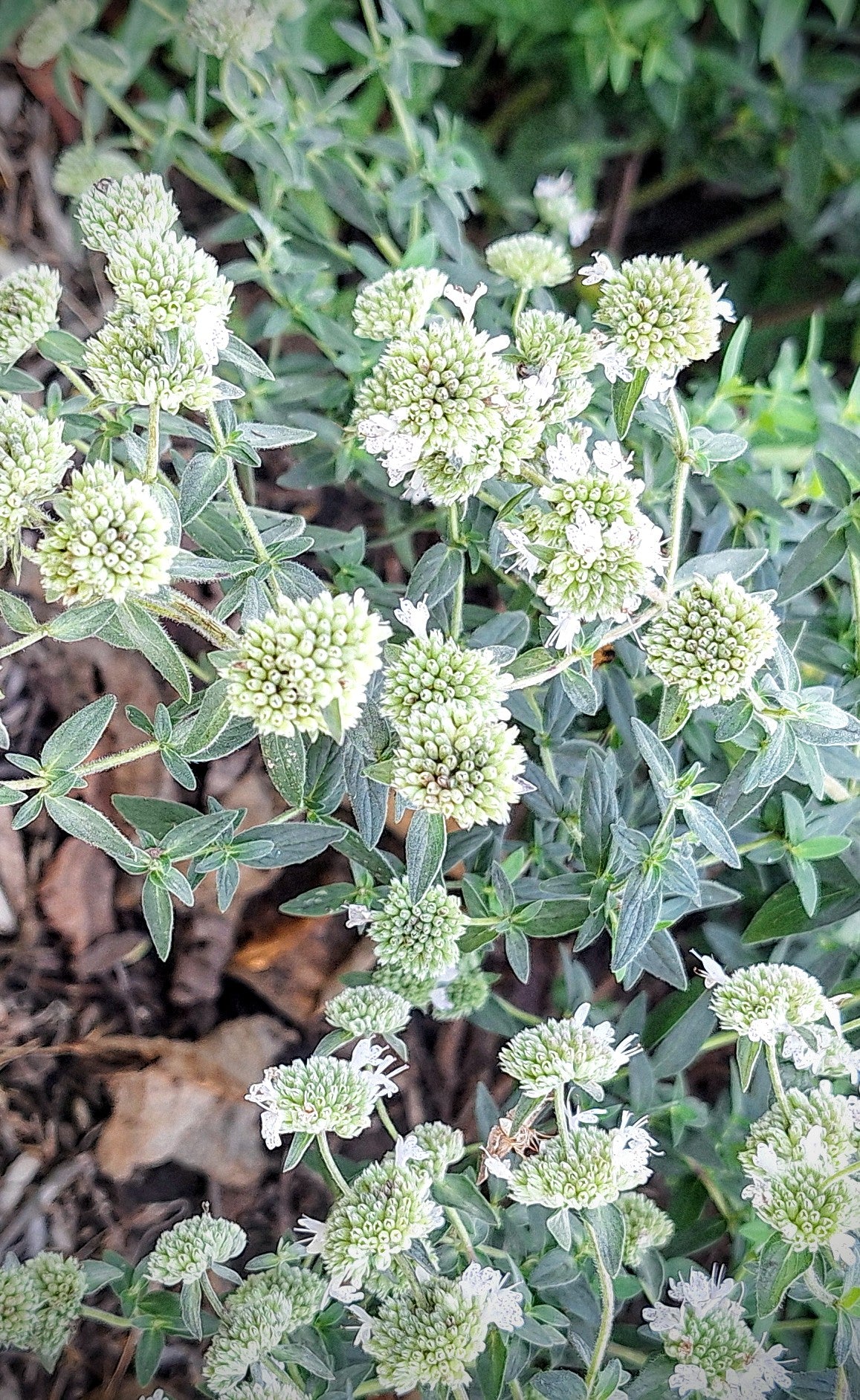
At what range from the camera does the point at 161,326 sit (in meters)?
1.05

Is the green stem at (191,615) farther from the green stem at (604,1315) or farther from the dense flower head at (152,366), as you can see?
the green stem at (604,1315)

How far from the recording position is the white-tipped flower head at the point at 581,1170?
1.14 metres

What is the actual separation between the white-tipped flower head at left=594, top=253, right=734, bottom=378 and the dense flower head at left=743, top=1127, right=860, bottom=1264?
0.84m

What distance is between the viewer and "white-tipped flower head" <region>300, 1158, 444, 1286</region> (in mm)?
1137

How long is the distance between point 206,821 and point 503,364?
0.59 metres

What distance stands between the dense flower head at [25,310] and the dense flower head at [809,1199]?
1.21 meters

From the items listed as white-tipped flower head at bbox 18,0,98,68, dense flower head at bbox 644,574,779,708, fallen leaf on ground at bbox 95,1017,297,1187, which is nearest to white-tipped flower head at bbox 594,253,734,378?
dense flower head at bbox 644,574,779,708

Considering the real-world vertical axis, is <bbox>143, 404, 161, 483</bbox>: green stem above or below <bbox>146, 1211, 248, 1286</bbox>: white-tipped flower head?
above

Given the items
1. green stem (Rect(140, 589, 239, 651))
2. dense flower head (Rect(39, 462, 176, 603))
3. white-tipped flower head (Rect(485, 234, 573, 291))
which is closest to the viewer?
dense flower head (Rect(39, 462, 176, 603))

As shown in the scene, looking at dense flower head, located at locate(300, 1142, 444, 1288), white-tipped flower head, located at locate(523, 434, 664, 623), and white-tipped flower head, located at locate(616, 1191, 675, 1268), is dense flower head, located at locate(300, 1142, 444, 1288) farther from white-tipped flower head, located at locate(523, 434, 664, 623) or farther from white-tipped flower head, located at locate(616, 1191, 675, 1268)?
white-tipped flower head, located at locate(523, 434, 664, 623)

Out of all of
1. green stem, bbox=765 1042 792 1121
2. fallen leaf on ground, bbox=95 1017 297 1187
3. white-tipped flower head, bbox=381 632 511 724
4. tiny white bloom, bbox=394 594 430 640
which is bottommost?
fallen leaf on ground, bbox=95 1017 297 1187

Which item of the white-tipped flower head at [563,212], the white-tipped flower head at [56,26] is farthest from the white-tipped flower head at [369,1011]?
the white-tipped flower head at [56,26]

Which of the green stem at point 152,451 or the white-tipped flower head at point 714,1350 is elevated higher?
the green stem at point 152,451

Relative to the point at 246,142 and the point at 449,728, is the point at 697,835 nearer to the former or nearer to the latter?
the point at 449,728
